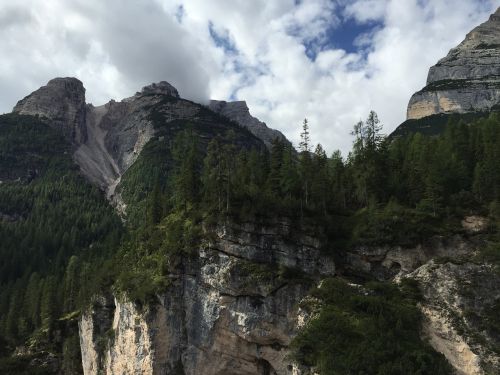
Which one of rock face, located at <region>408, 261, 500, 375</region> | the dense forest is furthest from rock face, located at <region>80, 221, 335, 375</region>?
rock face, located at <region>408, 261, 500, 375</region>

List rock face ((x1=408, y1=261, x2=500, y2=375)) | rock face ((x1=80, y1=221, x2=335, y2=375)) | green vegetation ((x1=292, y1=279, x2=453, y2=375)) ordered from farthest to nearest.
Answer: rock face ((x1=80, y1=221, x2=335, y2=375)) → rock face ((x1=408, y1=261, x2=500, y2=375)) → green vegetation ((x1=292, y1=279, x2=453, y2=375))

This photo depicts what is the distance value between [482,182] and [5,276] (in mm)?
139573

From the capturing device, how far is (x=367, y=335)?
38188mm

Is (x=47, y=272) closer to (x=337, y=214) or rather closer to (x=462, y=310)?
(x=337, y=214)

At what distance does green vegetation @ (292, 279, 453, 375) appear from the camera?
115 feet

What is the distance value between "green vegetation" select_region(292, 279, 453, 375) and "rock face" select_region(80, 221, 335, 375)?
1179cm

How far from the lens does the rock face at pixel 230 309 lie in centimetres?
5850

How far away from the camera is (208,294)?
61.9 m

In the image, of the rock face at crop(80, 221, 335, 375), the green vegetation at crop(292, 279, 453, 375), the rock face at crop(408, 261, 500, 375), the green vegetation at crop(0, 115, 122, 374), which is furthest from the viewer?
the green vegetation at crop(0, 115, 122, 374)

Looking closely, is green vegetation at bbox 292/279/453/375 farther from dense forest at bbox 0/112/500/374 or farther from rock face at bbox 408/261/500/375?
rock face at bbox 408/261/500/375

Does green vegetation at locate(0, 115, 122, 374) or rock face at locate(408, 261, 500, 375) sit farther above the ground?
green vegetation at locate(0, 115, 122, 374)

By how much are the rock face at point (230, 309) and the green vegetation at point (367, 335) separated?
11789mm

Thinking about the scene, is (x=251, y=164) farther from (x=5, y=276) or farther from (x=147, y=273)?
(x=5, y=276)

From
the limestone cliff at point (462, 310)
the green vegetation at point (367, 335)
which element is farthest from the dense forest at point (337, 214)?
the limestone cliff at point (462, 310)
